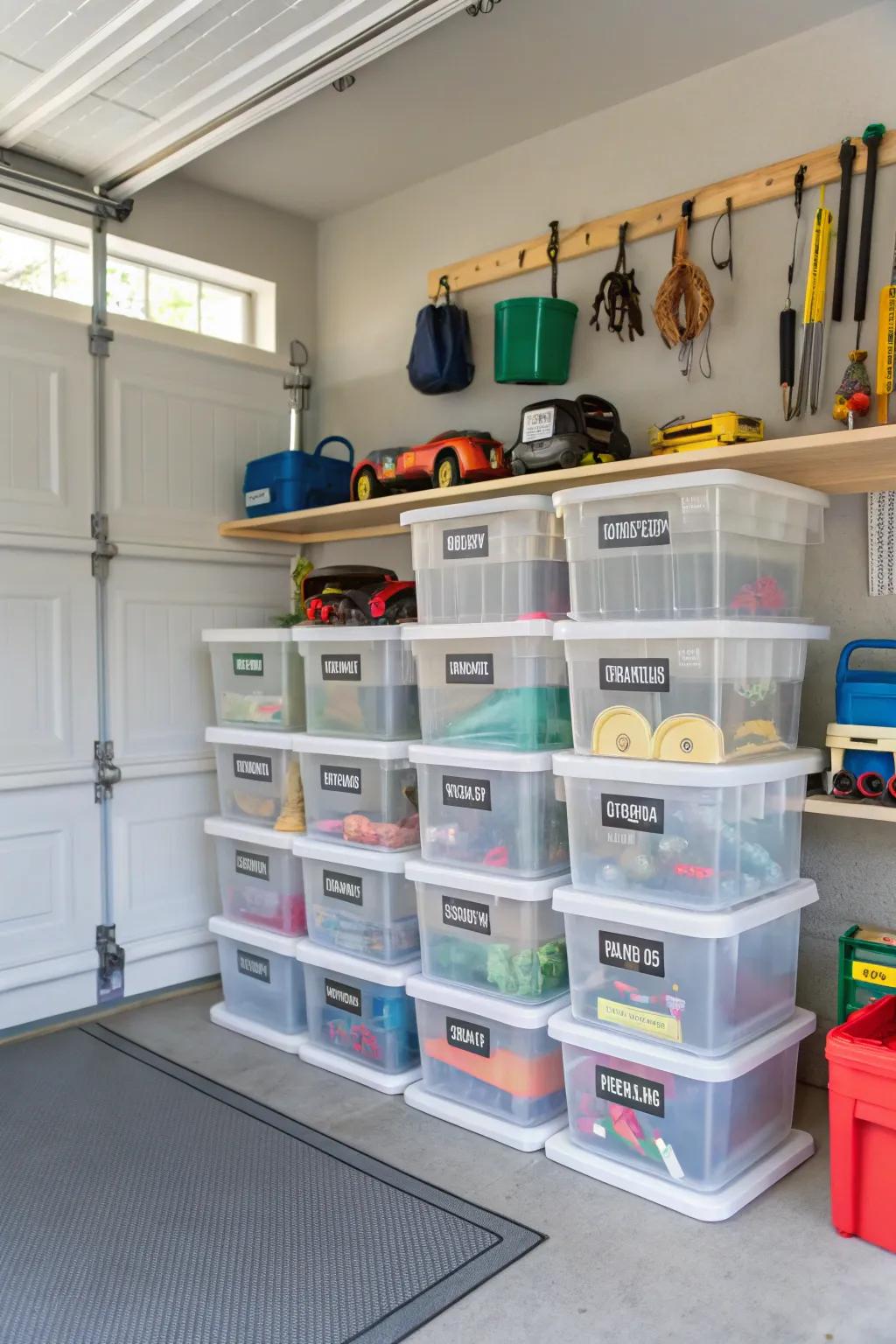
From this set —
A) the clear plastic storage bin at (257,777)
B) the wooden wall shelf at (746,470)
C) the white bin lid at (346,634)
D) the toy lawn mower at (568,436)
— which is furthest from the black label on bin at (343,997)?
the toy lawn mower at (568,436)

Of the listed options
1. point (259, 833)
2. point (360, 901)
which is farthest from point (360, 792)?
point (259, 833)

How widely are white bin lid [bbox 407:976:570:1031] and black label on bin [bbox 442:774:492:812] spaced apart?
1.52ft

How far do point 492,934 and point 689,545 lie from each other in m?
1.08

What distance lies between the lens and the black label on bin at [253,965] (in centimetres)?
323

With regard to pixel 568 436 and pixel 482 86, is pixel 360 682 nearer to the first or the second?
pixel 568 436

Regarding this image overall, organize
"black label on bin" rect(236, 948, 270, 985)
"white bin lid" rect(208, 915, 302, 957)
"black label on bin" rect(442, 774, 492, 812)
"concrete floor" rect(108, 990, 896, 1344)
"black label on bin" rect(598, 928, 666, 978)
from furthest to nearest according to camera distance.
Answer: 1. "black label on bin" rect(236, 948, 270, 985)
2. "white bin lid" rect(208, 915, 302, 957)
3. "black label on bin" rect(442, 774, 492, 812)
4. "black label on bin" rect(598, 928, 666, 978)
5. "concrete floor" rect(108, 990, 896, 1344)

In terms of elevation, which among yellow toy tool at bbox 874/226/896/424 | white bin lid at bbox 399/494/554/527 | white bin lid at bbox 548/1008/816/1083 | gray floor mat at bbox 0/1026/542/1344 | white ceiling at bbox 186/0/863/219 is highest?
white ceiling at bbox 186/0/863/219

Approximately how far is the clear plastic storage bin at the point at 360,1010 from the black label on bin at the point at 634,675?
101 centimetres

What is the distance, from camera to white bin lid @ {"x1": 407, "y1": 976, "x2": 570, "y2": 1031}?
2.50 m

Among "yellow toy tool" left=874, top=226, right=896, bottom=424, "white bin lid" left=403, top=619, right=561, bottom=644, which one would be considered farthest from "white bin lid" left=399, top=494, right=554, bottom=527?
"yellow toy tool" left=874, top=226, right=896, bottom=424

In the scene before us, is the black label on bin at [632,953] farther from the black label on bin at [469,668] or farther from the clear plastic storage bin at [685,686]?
the black label on bin at [469,668]

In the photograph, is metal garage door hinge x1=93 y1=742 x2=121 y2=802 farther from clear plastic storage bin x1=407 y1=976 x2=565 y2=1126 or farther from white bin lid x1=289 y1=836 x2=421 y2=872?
clear plastic storage bin x1=407 y1=976 x2=565 y2=1126

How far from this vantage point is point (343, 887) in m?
3.01

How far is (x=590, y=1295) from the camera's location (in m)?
1.94
